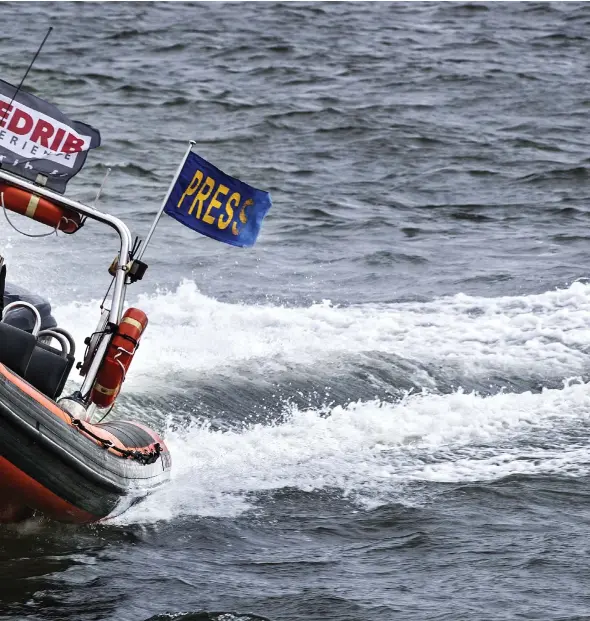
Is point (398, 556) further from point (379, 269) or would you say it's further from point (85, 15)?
point (85, 15)

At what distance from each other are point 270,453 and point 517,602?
245 centimetres

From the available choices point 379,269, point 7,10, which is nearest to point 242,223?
point 379,269

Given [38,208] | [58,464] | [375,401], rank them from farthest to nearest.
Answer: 1. [375,401]
2. [38,208]
3. [58,464]

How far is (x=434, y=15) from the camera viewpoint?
1048 inches

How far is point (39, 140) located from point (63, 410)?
1.44 meters

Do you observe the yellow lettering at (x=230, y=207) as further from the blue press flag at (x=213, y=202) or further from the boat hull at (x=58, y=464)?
the boat hull at (x=58, y=464)

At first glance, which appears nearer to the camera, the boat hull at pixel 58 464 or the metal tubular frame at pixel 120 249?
the boat hull at pixel 58 464

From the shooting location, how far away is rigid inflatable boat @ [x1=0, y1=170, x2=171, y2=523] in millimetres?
6494

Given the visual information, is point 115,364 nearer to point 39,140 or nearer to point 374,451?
point 39,140

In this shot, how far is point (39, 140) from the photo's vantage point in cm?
710

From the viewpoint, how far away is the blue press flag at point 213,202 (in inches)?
290

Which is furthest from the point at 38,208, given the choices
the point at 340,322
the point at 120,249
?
the point at 340,322

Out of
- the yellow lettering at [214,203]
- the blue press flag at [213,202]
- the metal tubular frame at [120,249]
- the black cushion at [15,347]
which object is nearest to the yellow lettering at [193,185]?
the blue press flag at [213,202]

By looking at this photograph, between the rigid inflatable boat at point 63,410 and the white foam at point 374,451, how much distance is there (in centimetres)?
41
